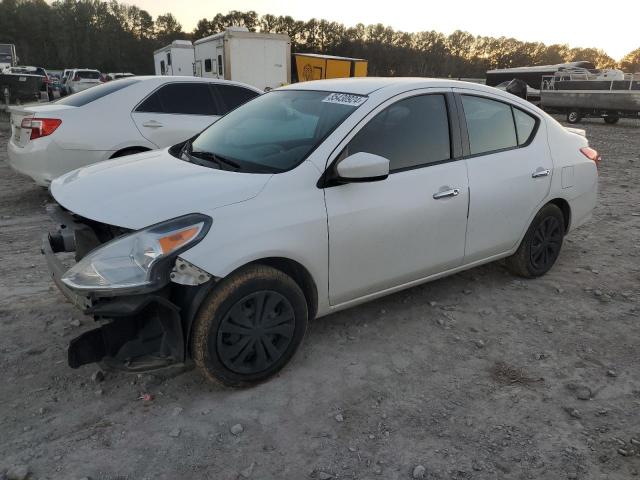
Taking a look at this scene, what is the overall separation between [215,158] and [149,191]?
2.05ft

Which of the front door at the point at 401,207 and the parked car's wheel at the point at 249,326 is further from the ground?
the front door at the point at 401,207

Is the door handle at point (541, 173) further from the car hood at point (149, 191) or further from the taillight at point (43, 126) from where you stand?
the taillight at point (43, 126)

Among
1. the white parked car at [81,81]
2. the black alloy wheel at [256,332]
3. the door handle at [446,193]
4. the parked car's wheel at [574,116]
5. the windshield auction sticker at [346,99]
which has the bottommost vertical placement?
the black alloy wheel at [256,332]

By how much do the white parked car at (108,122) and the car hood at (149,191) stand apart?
276cm

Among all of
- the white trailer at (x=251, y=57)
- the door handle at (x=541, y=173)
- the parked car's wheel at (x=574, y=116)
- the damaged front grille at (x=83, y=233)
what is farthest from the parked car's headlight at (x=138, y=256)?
the parked car's wheel at (x=574, y=116)

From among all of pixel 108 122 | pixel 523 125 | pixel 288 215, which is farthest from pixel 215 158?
pixel 108 122

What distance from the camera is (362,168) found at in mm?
2844

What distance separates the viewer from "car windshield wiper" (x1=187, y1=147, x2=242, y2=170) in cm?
312

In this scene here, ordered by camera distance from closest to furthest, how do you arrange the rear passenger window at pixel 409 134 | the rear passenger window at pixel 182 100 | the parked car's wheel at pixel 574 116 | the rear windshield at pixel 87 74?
1. the rear passenger window at pixel 409 134
2. the rear passenger window at pixel 182 100
3. the parked car's wheel at pixel 574 116
4. the rear windshield at pixel 87 74

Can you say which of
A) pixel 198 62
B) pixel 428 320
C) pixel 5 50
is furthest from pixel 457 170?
pixel 5 50

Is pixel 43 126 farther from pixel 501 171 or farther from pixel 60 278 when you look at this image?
pixel 501 171

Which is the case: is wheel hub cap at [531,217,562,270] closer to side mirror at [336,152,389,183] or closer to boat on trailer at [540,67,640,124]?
side mirror at [336,152,389,183]

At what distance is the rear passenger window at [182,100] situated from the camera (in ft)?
20.6

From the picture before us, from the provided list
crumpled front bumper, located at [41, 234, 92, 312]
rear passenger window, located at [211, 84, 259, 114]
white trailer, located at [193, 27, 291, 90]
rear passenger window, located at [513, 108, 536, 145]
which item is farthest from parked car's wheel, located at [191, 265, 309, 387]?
white trailer, located at [193, 27, 291, 90]
